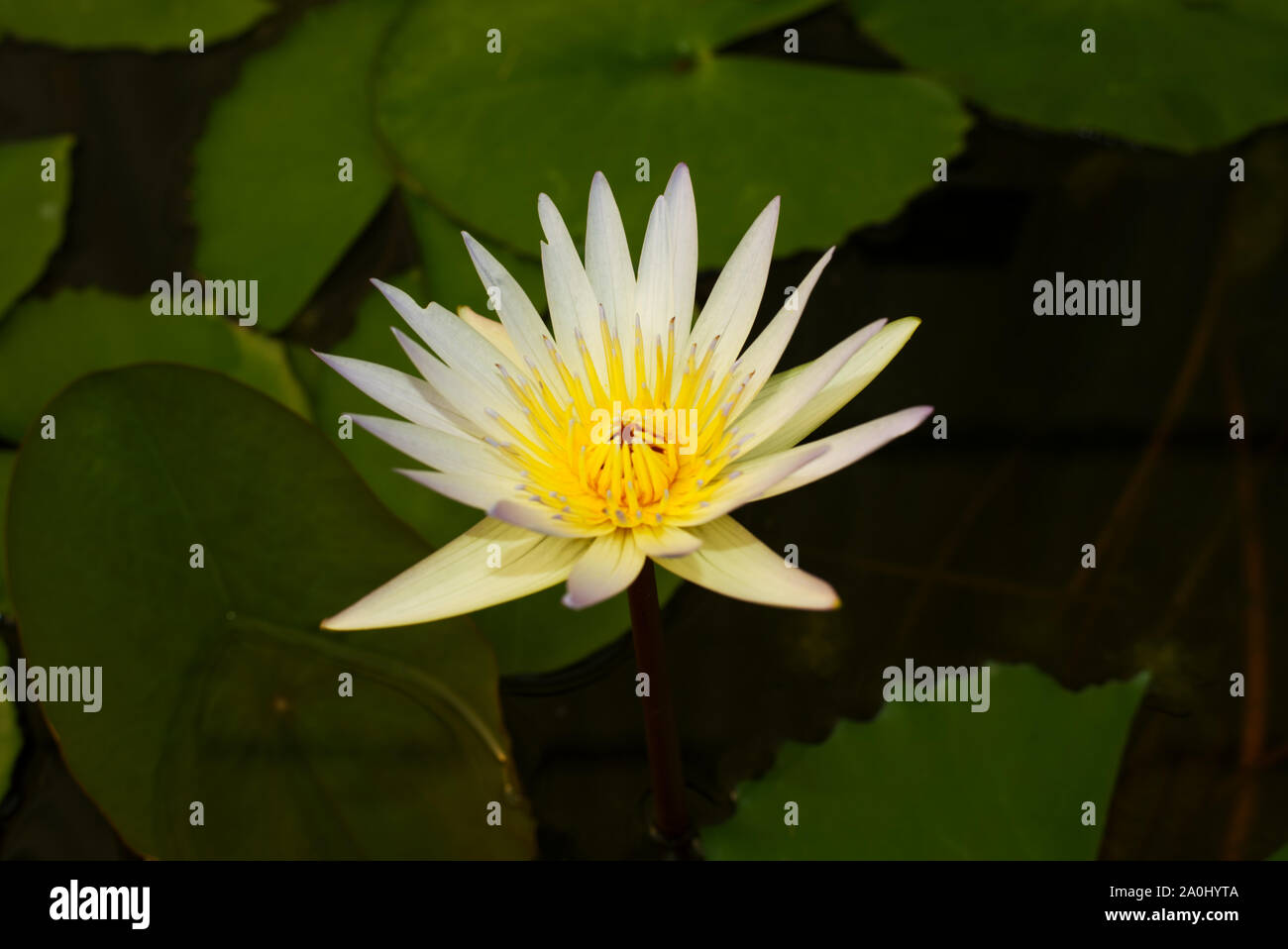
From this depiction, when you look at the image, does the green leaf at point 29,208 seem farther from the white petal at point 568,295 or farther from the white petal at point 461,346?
the white petal at point 568,295

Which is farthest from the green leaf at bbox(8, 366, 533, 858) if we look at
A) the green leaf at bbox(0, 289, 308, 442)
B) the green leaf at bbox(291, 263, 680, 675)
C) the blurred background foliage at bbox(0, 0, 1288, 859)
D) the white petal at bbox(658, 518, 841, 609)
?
the white petal at bbox(658, 518, 841, 609)

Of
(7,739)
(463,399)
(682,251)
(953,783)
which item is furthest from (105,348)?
(953,783)

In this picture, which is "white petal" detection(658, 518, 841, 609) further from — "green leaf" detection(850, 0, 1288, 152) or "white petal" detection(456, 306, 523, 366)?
"green leaf" detection(850, 0, 1288, 152)

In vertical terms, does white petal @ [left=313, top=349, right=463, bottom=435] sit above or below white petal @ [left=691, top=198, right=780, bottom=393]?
below

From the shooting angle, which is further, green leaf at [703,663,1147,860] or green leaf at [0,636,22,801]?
Answer: green leaf at [0,636,22,801]

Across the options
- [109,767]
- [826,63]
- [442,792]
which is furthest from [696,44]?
[109,767]

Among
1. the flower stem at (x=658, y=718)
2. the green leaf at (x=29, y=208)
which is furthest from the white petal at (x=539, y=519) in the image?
the green leaf at (x=29, y=208)

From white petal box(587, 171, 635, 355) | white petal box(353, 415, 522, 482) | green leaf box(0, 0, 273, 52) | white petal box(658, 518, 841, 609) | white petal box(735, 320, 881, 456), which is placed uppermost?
green leaf box(0, 0, 273, 52)

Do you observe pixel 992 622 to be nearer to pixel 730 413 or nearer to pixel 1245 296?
pixel 730 413
